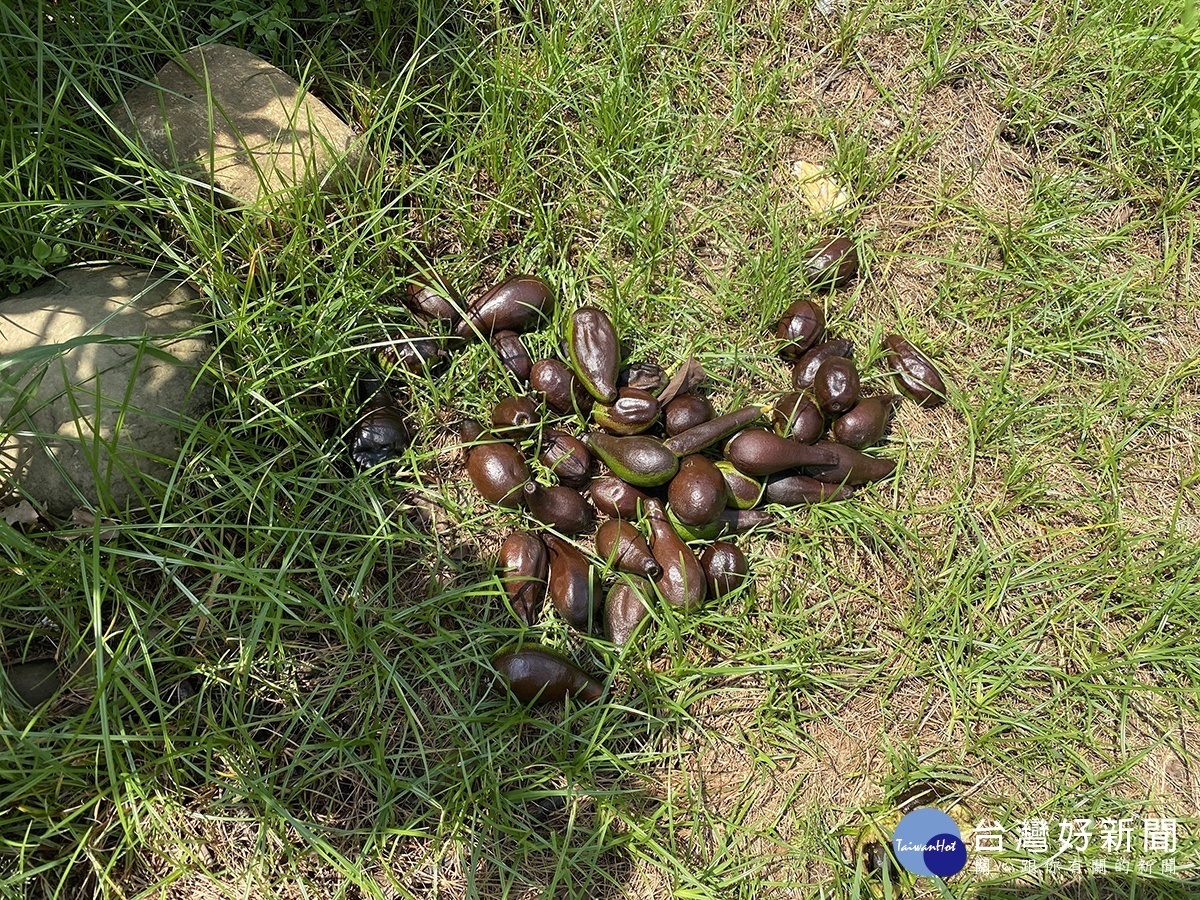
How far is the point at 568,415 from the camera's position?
11.5ft

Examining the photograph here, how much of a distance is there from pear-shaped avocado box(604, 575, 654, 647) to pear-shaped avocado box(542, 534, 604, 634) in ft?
0.23

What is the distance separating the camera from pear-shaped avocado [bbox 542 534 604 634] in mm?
3096

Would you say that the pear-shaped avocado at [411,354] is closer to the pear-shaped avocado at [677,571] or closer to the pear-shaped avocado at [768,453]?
the pear-shaped avocado at [677,571]

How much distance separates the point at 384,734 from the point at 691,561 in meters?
1.27

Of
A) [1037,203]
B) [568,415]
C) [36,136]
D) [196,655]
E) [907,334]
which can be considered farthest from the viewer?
[1037,203]

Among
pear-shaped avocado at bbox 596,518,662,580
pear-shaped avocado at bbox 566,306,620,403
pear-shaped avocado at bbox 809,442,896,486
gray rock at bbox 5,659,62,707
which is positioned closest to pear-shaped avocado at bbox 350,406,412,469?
pear-shaped avocado at bbox 566,306,620,403

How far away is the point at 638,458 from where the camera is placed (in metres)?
3.22

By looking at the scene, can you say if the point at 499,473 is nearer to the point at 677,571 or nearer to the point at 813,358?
the point at 677,571

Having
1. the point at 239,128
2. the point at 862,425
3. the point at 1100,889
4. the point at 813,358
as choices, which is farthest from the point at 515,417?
the point at 1100,889

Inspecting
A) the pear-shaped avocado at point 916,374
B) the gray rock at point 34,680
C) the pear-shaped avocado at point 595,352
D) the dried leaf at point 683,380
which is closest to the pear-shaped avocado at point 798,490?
the dried leaf at point 683,380

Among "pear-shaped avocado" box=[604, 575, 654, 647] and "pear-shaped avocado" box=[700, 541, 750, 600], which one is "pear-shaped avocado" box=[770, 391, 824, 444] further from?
"pear-shaped avocado" box=[604, 575, 654, 647]

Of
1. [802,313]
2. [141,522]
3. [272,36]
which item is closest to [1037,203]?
[802,313]

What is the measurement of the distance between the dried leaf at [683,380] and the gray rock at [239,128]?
61.9 inches

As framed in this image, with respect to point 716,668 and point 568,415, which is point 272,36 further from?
point 716,668
